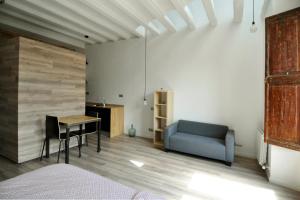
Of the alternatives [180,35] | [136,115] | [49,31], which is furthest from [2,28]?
[180,35]

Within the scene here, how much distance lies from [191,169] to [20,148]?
3061mm

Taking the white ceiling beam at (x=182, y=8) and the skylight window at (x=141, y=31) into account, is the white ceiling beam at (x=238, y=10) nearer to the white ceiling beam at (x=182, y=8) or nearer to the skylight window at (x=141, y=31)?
the white ceiling beam at (x=182, y=8)

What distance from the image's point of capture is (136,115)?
529 centimetres

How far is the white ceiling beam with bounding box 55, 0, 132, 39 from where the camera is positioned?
129 inches

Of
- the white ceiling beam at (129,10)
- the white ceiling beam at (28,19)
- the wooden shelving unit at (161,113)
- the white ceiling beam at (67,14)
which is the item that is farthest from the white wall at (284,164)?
the white ceiling beam at (28,19)

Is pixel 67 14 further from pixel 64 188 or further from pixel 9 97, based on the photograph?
pixel 64 188

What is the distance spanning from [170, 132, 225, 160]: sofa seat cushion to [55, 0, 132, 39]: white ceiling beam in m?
3.09

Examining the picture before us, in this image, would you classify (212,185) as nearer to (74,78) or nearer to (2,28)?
(74,78)

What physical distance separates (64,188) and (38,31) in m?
5.01

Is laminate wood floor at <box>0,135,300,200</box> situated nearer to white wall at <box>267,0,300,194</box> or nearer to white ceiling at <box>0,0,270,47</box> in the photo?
white wall at <box>267,0,300,194</box>

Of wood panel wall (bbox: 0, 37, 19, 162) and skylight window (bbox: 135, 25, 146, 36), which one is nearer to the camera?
wood panel wall (bbox: 0, 37, 19, 162)

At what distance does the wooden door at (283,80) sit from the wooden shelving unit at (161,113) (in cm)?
223

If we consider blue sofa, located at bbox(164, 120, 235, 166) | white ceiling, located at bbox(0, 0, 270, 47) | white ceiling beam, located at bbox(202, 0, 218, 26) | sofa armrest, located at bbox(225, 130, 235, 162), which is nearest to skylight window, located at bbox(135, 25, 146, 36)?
white ceiling, located at bbox(0, 0, 270, 47)

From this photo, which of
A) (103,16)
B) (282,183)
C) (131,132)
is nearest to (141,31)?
(103,16)
